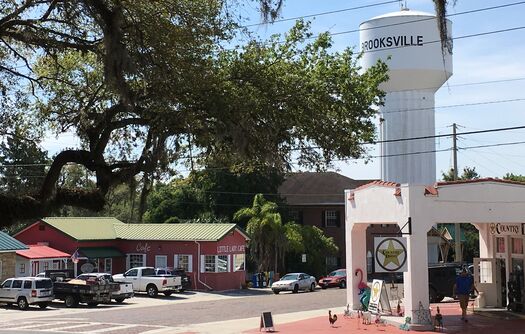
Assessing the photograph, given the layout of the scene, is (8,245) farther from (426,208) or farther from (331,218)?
(331,218)

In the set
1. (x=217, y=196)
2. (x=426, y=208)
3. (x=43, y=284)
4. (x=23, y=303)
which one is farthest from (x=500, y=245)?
(x=217, y=196)

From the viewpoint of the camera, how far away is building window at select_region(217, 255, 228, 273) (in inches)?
1903

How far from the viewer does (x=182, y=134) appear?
1150 cm

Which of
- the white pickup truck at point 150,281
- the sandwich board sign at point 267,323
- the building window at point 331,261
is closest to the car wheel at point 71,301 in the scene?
the white pickup truck at point 150,281

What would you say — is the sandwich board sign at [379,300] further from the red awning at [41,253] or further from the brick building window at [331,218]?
the brick building window at [331,218]

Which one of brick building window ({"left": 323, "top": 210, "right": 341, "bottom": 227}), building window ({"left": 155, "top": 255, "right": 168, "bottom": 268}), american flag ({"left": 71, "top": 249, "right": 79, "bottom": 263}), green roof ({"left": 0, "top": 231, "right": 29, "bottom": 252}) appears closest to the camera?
green roof ({"left": 0, "top": 231, "right": 29, "bottom": 252})

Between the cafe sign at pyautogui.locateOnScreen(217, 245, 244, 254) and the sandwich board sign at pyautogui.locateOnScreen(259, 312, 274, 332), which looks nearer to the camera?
the sandwich board sign at pyautogui.locateOnScreen(259, 312, 274, 332)

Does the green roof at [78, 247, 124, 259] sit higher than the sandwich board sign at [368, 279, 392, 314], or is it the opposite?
the green roof at [78, 247, 124, 259]

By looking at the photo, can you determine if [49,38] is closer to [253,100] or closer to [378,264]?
[253,100]

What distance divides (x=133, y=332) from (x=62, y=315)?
8.31m

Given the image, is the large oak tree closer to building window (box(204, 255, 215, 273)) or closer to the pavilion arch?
the pavilion arch

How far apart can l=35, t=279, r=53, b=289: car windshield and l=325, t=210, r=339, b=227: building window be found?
33100mm

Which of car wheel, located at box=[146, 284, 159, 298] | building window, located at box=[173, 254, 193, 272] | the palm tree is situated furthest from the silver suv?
the palm tree

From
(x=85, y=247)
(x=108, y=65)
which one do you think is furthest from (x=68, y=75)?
(x=85, y=247)
